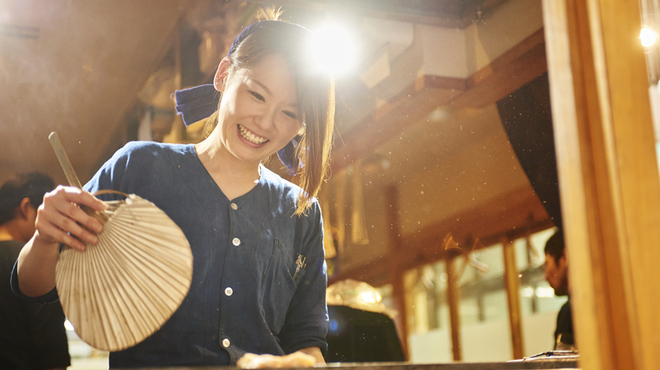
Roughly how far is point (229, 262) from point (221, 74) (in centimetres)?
34

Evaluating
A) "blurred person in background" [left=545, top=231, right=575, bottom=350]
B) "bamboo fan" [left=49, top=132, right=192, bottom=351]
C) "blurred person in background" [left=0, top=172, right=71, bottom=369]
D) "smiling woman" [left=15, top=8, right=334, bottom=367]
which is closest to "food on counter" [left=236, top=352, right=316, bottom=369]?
"smiling woman" [left=15, top=8, right=334, bottom=367]

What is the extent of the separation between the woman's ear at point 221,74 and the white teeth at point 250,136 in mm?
82

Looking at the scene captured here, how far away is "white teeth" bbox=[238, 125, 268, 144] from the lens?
3.21 ft

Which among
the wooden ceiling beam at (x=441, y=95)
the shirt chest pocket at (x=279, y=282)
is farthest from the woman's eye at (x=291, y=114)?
the shirt chest pocket at (x=279, y=282)

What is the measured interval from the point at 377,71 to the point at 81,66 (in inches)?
21.5

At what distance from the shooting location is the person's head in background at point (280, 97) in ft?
3.23

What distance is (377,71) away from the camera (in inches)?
43.9

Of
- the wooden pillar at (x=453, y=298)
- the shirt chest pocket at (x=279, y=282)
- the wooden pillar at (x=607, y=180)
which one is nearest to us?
the wooden pillar at (x=607, y=180)

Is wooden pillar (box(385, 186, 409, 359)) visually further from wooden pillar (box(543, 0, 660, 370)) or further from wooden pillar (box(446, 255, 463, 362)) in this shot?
wooden pillar (box(543, 0, 660, 370))

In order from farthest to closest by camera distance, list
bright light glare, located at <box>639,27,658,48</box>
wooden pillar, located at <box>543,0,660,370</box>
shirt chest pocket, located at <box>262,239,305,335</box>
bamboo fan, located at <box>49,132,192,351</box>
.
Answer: bright light glare, located at <box>639,27,658,48</box>, shirt chest pocket, located at <box>262,239,305,335</box>, bamboo fan, located at <box>49,132,192,351</box>, wooden pillar, located at <box>543,0,660,370</box>

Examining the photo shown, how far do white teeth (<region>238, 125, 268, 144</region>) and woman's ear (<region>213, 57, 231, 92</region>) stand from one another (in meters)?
0.08

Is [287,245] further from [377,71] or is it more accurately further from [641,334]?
[641,334]

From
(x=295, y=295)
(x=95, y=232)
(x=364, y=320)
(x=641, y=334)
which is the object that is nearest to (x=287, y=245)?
(x=295, y=295)

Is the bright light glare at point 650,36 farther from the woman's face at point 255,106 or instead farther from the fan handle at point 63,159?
the fan handle at point 63,159
